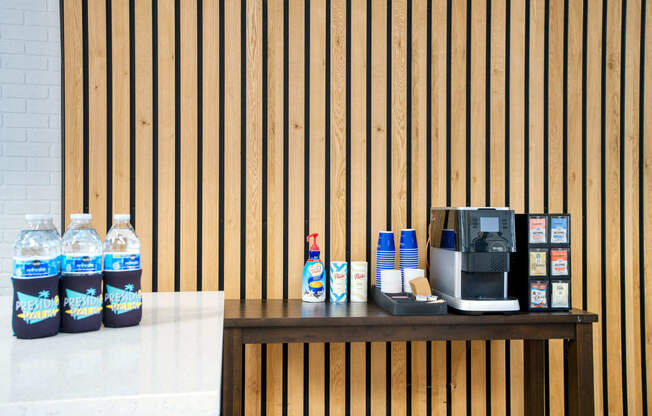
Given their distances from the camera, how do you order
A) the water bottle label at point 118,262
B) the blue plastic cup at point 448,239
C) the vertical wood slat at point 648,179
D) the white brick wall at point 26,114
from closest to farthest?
the water bottle label at point 118,262, the blue plastic cup at point 448,239, the vertical wood slat at point 648,179, the white brick wall at point 26,114

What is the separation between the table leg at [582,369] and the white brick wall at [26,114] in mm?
2816

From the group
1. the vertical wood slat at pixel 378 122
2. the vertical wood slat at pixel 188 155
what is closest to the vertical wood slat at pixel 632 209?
the vertical wood slat at pixel 378 122

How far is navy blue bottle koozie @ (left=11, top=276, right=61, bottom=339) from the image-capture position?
104 centimetres

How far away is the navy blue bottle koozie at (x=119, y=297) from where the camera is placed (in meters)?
1.17

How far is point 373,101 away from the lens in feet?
7.78

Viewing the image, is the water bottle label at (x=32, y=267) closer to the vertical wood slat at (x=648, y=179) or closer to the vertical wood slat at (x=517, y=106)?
the vertical wood slat at (x=517, y=106)

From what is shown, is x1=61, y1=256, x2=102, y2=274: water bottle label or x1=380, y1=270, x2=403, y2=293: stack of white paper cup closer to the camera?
x1=61, y1=256, x2=102, y2=274: water bottle label

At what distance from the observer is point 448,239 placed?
6.60ft

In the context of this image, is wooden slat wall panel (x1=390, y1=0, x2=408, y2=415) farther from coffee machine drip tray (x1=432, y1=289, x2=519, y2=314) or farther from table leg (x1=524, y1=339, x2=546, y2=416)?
table leg (x1=524, y1=339, x2=546, y2=416)

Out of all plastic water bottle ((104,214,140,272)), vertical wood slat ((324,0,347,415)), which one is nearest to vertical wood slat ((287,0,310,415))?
vertical wood slat ((324,0,347,415))

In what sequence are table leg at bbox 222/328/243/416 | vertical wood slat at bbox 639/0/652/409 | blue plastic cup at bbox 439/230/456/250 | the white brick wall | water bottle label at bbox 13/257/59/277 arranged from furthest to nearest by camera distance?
the white brick wall < vertical wood slat at bbox 639/0/652/409 < blue plastic cup at bbox 439/230/456/250 < table leg at bbox 222/328/243/416 < water bottle label at bbox 13/257/59/277

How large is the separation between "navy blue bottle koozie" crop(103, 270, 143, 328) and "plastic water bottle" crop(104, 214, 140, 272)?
0.06 feet

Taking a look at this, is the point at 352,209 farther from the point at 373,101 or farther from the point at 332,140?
the point at 373,101

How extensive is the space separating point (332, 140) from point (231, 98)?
0.54 m
